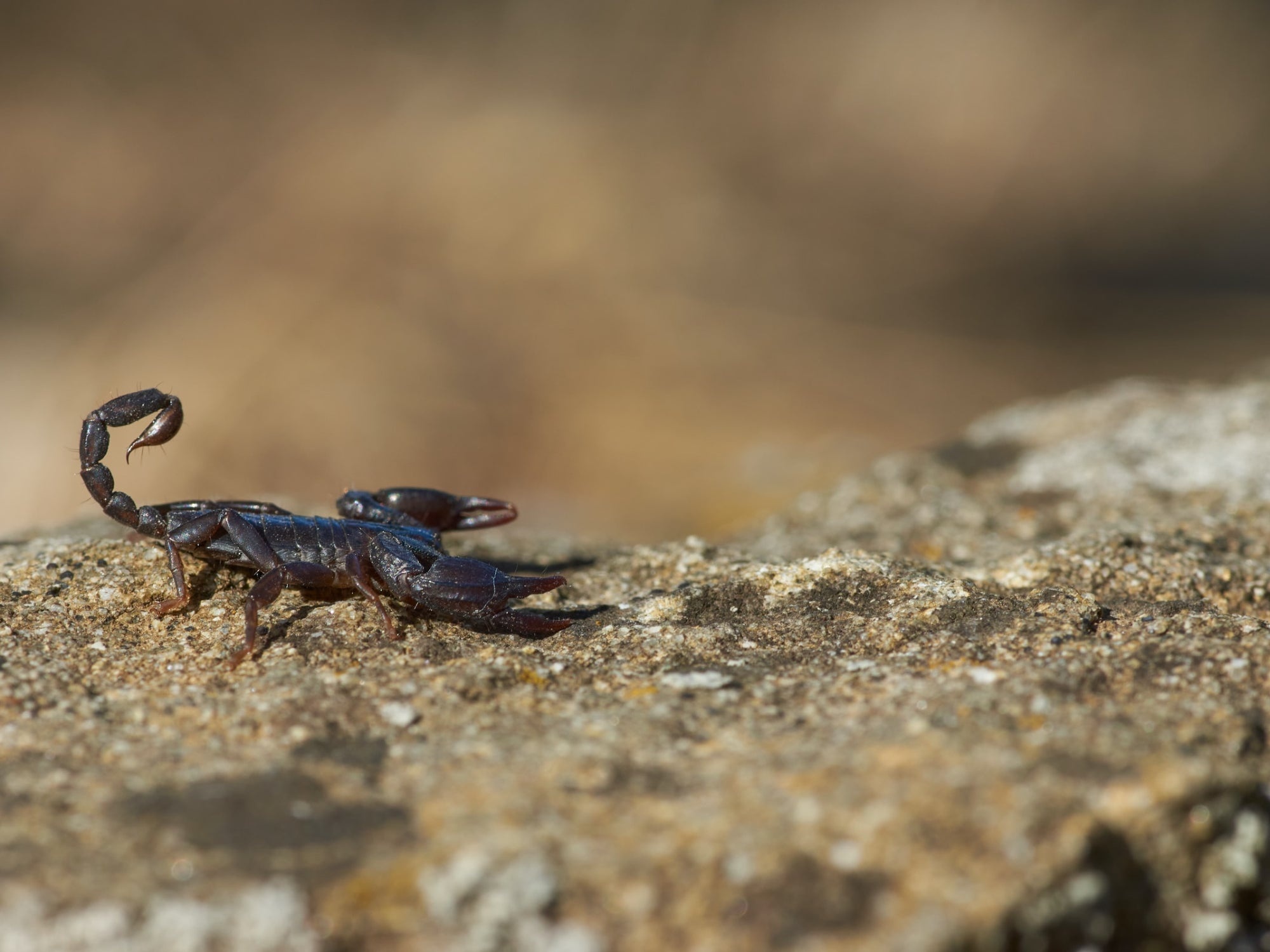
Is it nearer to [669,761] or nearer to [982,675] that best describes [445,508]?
[669,761]

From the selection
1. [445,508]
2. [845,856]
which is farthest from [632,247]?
[845,856]

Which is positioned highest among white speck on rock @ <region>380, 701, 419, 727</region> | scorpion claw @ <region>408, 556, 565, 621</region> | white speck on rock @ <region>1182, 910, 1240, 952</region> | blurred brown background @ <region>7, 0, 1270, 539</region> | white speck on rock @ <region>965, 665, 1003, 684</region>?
blurred brown background @ <region>7, 0, 1270, 539</region>

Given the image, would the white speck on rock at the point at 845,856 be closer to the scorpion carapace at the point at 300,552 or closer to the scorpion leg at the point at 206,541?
the scorpion carapace at the point at 300,552

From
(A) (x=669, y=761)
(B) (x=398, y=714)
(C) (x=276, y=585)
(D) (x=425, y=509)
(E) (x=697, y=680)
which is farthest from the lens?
(D) (x=425, y=509)

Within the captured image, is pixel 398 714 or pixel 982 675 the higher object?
pixel 982 675

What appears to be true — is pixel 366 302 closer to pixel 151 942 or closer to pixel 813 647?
pixel 813 647

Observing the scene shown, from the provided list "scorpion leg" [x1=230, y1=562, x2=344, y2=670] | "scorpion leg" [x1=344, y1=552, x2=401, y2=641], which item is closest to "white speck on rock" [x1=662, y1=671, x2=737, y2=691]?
"scorpion leg" [x1=344, y1=552, x2=401, y2=641]

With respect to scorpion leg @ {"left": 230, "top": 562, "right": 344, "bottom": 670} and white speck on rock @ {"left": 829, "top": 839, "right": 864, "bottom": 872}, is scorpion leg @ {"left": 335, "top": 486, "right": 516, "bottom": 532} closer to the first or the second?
scorpion leg @ {"left": 230, "top": 562, "right": 344, "bottom": 670}

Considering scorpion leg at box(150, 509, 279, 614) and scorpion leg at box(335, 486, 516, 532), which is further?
scorpion leg at box(335, 486, 516, 532)
